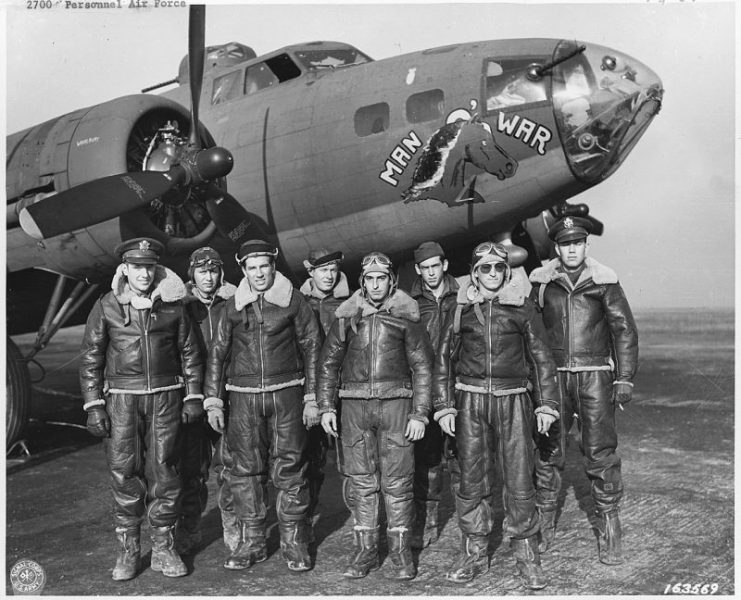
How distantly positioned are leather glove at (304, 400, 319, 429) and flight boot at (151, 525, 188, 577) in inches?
48.8

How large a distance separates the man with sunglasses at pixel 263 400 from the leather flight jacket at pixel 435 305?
1.04 m

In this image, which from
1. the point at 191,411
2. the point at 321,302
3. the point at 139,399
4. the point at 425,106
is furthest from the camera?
the point at 425,106

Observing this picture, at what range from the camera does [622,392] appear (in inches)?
215

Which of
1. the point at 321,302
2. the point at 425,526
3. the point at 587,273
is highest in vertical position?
the point at 587,273

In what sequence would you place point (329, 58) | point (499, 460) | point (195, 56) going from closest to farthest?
point (499, 460) → point (195, 56) → point (329, 58)

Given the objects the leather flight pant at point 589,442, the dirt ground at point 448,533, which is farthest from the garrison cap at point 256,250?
the leather flight pant at point 589,442

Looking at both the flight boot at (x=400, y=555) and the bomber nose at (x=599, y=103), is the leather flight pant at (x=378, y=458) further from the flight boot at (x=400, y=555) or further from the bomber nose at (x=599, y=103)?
the bomber nose at (x=599, y=103)

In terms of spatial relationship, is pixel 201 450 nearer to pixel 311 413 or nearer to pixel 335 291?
pixel 311 413

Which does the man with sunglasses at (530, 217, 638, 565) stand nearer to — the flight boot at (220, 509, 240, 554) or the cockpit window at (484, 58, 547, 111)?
the cockpit window at (484, 58, 547, 111)

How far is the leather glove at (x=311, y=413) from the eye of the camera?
527 centimetres

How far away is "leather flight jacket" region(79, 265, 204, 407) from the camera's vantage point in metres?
5.21

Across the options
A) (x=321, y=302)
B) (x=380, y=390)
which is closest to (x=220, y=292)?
(x=321, y=302)

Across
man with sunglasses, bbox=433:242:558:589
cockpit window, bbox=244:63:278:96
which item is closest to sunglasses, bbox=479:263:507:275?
man with sunglasses, bbox=433:242:558:589

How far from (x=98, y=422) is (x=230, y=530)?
137 cm
